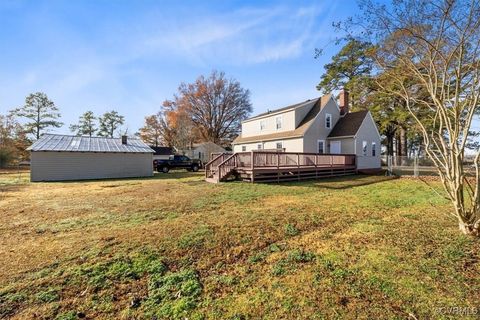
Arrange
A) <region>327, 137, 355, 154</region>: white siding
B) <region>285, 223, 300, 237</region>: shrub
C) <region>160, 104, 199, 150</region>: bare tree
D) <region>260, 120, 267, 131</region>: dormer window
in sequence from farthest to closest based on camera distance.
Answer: <region>160, 104, 199, 150</region>: bare tree < <region>260, 120, 267, 131</region>: dormer window < <region>327, 137, 355, 154</region>: white siding < <region>285, 223, 300, 237</region>: shrub

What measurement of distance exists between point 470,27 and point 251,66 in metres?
12.5

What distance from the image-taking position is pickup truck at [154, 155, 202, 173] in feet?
72.6

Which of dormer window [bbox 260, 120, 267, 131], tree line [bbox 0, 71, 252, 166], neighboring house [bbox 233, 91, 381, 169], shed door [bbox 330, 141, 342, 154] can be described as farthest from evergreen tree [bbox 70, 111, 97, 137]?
shed door [bbox 330, 141, 342, 154]

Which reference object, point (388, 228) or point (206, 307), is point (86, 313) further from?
point (388, 228)

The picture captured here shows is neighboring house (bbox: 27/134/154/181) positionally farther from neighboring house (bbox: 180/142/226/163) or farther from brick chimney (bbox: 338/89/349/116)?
brick chimney (bbox: 338/89/349/116)


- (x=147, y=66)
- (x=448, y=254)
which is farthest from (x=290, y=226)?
(x=147, y=66)

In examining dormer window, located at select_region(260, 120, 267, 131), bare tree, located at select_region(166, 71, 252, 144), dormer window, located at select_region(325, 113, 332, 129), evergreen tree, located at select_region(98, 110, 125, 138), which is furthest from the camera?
evergreen tree, located at select_region(98, 110, 125, 138)

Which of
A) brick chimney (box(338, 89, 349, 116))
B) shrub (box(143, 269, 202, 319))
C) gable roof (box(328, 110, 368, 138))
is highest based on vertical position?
brick chimney (box(338, 89, 349, 116))

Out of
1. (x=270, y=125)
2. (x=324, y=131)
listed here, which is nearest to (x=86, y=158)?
(x=270, y=125)

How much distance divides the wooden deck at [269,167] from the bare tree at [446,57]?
7727 millimetres

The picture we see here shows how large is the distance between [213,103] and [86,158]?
25.7 meters

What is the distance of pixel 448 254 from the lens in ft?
11.8

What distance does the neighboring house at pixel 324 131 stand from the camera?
18062 mm

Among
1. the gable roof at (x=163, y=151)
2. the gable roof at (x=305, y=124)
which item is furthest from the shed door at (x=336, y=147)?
the gable roof at (x=163, y=151)
